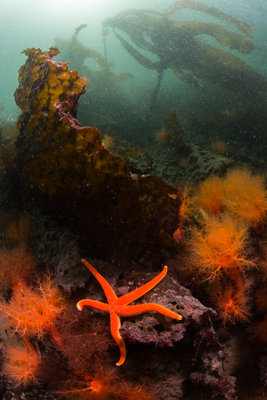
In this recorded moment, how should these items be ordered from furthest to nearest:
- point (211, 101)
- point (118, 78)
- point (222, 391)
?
point (118, 78)
point (211, 101)
point (222, 391)

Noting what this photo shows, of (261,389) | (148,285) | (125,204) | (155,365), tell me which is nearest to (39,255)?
(125,204)

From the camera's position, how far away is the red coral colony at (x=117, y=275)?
1.91m

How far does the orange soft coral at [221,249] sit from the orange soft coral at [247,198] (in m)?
0.27

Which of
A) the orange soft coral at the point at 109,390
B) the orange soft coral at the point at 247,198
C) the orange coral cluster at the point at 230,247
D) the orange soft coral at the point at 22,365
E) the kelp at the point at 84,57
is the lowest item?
the orange soft coral at the point at 22,365

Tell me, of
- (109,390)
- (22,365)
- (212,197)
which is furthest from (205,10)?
(22,365)

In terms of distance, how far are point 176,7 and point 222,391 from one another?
13.2 m

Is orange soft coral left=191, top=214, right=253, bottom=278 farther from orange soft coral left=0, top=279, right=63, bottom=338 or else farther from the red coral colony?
orange soft coral left=0, top=279, right=63, bottom=338

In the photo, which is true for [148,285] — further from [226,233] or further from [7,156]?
[7,156]

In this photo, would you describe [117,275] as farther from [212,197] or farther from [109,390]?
[212,197]

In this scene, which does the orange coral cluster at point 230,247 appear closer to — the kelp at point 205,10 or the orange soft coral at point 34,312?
the orange soft coral at point 34,312

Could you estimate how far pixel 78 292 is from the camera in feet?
7.89

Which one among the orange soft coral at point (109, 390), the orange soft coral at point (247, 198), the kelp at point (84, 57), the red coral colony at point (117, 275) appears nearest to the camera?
the orange soft coral at point (109, 390)

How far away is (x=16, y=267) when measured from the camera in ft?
9.49

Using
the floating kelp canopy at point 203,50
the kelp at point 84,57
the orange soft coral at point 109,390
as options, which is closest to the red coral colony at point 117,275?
the orange soft coral at point 109,390
